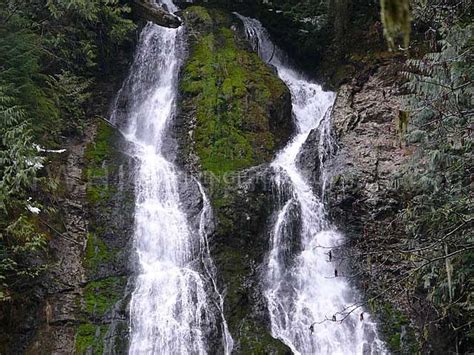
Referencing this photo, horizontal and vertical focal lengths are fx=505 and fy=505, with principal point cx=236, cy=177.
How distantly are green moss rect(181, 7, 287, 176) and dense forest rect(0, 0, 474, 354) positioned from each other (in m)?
0.06

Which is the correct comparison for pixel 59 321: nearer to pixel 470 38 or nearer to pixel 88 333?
pixel 88 333

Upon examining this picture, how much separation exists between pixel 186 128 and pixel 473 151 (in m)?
9.30

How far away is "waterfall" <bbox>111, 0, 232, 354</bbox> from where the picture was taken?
417 inches

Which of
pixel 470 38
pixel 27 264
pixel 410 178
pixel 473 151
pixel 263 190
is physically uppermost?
pixel 470 38

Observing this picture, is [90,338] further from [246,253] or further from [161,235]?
[246,253]

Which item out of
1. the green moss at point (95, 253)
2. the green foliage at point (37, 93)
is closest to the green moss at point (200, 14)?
the green foliage at point (37, 93)

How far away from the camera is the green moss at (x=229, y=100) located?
14961 millimetres

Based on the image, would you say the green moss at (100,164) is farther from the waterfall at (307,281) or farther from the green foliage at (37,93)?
the waterfall at (307,281)

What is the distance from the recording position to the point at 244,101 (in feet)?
53.5

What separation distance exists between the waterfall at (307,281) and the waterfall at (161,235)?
153 cm

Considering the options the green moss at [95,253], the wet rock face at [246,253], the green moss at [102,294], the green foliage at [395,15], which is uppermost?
the green foliage at [395,15]

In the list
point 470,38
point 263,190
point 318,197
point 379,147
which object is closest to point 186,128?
point 263,190

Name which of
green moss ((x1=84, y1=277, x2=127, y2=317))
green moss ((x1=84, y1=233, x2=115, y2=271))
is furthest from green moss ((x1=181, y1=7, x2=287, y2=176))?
green moss ((x1=84, y1=277, x2=127, y2=317))

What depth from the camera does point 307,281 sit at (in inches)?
482
